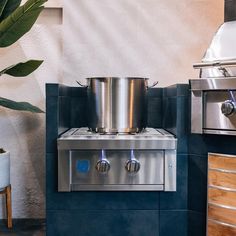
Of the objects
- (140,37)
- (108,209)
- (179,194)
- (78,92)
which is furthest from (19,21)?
(179,194)

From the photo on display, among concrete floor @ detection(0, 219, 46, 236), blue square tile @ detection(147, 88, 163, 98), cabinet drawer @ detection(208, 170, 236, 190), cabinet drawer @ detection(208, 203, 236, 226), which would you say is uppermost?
blue square tile @ detection(147, 88, 163, 98)

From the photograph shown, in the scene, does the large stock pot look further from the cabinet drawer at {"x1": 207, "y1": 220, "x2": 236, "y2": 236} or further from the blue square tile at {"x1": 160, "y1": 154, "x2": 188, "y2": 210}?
the cabinet drawer at {"x1": 207, "y1": 220, "x2": 236, "y2": 236}

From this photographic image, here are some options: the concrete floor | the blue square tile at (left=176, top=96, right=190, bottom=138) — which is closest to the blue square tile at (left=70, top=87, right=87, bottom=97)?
the blue square tile at (left=176, top=96, right=190, bottom=138)

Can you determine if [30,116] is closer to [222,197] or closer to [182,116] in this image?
[182,116]

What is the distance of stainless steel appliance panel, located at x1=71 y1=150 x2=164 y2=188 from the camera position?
127 centimetres

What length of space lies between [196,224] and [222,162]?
10.9 inches

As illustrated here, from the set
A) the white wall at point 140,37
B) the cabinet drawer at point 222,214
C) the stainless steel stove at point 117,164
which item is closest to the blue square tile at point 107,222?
the stainless steel stove at point 117,164

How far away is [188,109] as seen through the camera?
1.31 metres

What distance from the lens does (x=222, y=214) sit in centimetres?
120

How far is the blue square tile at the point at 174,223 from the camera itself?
1.30m

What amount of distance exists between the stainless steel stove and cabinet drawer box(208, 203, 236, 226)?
0.16m

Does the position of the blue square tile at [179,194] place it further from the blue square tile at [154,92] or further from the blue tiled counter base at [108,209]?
the blue square tile at [154,92]

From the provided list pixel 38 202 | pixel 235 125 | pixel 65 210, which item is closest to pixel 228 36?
pixel 235 125

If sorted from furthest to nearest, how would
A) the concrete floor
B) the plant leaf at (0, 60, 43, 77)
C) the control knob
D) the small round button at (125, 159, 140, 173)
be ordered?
the concrete floor → the plant leaf at (0, 60, 43, 77) → the small round button at (125, 159, 140, 173) → the control knob
